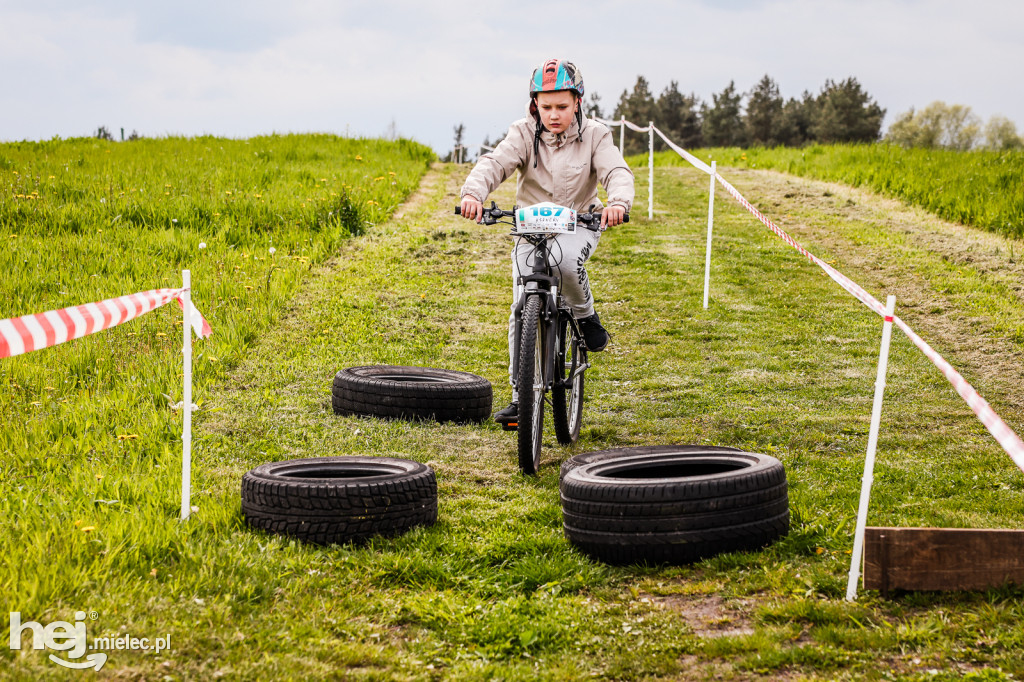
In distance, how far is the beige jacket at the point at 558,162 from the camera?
18.5 feet

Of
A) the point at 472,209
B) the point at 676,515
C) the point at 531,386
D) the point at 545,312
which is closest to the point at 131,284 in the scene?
the point at 472,209

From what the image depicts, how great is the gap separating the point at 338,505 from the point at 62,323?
146cm

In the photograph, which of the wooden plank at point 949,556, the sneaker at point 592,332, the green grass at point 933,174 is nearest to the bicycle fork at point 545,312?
the sneaker at point 592,332

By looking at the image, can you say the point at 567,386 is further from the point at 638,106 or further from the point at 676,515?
the point at 638,106

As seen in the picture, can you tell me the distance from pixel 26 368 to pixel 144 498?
10.3 ft

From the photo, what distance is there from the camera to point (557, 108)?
18.1 ft

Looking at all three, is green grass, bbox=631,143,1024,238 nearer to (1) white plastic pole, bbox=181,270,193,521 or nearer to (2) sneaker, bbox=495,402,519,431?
(2) sneaker, bbox=495,402,519,431

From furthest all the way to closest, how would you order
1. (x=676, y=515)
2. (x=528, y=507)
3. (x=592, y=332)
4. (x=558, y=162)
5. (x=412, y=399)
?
1. (x=412, y=399)
2. (x=592, y=332)
3. (x=558, y=162)
4. (x=528, y=507)
5. (x=676, y=515)

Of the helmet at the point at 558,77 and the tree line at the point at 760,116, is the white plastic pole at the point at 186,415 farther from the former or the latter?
the tree line at the point at 760,116

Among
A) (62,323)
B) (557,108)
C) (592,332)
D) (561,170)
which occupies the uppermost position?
(557,108)

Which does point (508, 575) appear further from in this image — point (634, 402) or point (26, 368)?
point (26, 368)

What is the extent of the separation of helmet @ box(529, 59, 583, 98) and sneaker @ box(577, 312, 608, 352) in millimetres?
1496

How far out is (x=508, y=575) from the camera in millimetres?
3867

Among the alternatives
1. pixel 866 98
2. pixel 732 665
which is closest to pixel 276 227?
pixel 732 665
